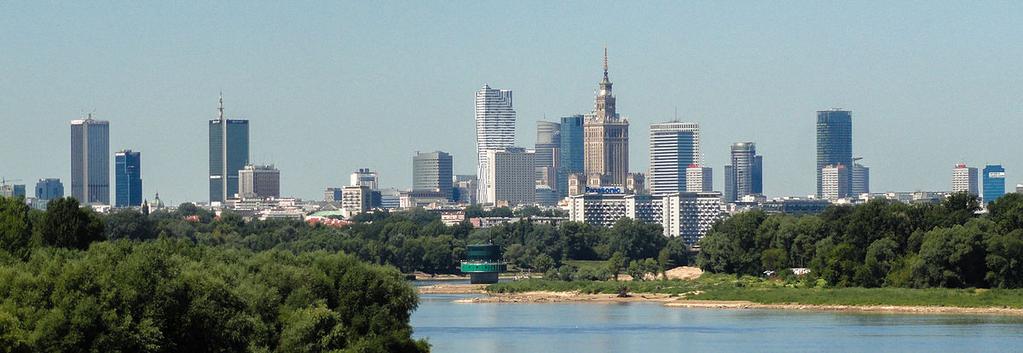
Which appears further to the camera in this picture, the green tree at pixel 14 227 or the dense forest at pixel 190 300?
the green tree at pixel 14 227

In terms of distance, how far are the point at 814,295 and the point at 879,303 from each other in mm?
6489

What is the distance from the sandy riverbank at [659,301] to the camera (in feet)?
318

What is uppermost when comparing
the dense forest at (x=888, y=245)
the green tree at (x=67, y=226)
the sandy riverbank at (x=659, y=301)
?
the green tree at (x=67, y=226)

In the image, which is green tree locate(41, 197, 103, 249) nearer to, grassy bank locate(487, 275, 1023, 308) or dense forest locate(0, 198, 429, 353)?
dense forest locate(0, 198, 429, 353)

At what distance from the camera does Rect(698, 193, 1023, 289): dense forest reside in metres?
103

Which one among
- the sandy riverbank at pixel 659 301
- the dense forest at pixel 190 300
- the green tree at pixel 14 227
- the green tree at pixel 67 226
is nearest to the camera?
the dense forest at pixel 190 300

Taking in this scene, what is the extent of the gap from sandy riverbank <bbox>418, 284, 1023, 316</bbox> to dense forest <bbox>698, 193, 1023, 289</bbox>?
553cm

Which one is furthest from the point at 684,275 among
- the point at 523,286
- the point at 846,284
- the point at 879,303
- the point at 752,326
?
the point at 752,326

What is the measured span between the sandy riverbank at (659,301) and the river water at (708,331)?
2.22 m

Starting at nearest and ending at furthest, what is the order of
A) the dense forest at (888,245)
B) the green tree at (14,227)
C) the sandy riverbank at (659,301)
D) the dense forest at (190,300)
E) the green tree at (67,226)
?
the dense forest at (190,300) < the green tree at (14,227) < the green tree at (67,226) < the sandy riverbank at (659,301) < the dense forest at (888,245)

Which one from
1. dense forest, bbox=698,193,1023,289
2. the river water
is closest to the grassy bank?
dense forest, bbox=698,193,1023,289

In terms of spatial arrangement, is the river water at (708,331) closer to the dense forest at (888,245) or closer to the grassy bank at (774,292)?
the grassy bank at (774,292)

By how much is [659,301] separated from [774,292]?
930 centimetres

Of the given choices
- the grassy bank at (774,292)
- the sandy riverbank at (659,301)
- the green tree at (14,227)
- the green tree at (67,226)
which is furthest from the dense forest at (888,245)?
the green tree at (14,227)
